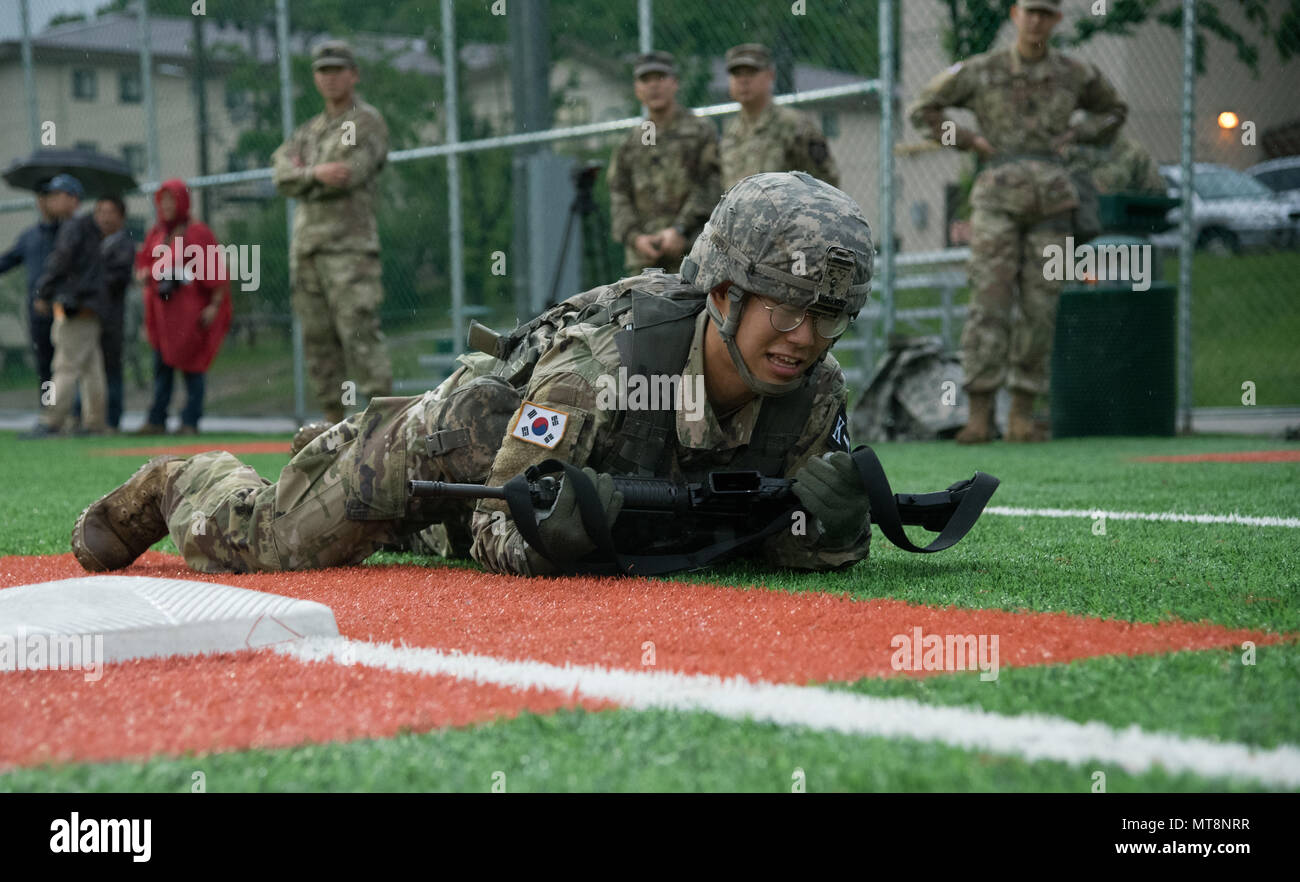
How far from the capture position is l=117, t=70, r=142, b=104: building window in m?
14.9

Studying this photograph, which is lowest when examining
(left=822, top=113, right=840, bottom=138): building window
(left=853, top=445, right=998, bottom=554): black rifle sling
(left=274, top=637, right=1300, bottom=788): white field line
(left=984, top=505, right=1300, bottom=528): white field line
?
(left=984, top=505, right=1300, bottom=528): white field line

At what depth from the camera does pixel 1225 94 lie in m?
9.87

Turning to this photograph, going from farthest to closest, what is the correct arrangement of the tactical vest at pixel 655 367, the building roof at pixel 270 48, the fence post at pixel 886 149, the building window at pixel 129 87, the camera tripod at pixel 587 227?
the building window at pixel 129 87
the building roof at pixel 270 48
the camera tripod at pixel 587 227
the fence post at pixel 886 149
the tactical vest at pixel 655 367

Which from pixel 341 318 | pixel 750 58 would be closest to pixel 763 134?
pixel 750 58

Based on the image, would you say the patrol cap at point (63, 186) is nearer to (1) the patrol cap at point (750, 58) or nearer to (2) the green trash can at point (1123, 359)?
(1) the patrol cap at point (750, 58)

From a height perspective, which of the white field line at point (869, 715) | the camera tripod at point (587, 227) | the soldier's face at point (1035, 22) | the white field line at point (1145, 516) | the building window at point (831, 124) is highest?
the soldier's face at point (1035, 22)

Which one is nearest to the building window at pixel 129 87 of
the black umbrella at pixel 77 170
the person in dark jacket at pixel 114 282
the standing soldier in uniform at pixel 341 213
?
the black umbrella at pixel 77 170

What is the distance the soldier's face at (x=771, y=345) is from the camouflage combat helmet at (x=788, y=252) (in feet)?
0.06

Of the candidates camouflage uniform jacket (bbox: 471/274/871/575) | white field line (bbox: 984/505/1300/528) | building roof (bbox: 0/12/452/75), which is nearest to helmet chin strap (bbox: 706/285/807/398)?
camouflage uniform jacket (bbox: 471/274/871/575)

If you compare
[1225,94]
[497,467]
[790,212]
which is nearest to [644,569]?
[497,467]

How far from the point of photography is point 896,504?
313cm

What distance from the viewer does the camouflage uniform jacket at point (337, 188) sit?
920cm

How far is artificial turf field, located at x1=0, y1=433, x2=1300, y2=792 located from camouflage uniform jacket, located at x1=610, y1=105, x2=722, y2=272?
542 cm

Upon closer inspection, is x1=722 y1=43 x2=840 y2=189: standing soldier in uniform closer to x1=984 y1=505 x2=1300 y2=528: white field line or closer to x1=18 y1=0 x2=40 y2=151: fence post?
x1=984 y1=505 x2=1300 y2=528: white field line
